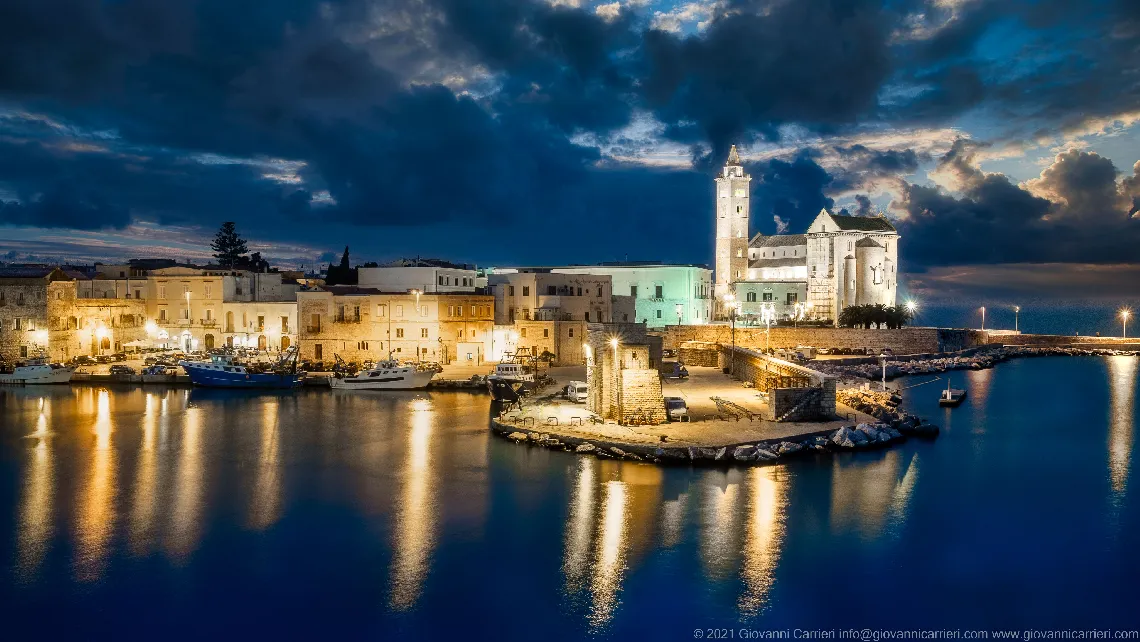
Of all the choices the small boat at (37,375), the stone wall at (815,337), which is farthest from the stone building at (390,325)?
the stone wall at (815,337)

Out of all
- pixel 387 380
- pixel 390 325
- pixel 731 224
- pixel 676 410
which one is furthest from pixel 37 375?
pixel 731 224

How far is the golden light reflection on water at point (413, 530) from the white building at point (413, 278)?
20085mm

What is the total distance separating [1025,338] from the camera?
6794 centimetres

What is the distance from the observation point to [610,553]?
48.7 feet

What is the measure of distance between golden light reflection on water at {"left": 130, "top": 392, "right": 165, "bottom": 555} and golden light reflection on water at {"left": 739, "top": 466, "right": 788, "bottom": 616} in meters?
10.8

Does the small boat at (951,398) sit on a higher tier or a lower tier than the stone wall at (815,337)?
lower

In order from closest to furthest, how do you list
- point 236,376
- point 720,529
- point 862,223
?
1. point 720,529
2. point 236,376
3. point 862,223

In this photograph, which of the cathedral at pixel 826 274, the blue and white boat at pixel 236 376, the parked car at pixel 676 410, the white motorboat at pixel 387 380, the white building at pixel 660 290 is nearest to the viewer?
the parked car at pixel 676 410

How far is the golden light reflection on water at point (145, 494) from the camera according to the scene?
51.3ft

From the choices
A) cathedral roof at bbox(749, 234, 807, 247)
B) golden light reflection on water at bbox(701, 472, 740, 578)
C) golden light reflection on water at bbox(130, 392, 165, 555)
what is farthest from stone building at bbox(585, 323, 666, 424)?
cathedral roof at bbox(749, 234, 807, 247)

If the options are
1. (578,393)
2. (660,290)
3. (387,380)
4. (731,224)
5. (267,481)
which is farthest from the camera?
(731,224)

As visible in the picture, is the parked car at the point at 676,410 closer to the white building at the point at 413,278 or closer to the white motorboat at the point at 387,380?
the white motorboat at the point at 387,380

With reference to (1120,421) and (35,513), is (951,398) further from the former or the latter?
(35,513)

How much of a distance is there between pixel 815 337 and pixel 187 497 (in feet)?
140
